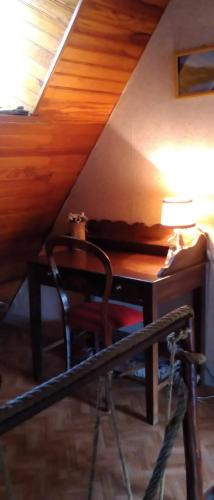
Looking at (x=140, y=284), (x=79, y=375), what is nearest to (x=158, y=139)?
(x=140, y=284)

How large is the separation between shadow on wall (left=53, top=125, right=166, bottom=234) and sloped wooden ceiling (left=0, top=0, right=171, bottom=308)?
0.07 metres

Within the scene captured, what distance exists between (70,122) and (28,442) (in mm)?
1719

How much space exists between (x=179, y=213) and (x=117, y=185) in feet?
2.42

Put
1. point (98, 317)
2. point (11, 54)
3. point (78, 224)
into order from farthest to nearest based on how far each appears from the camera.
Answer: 1. point (78, 224)
2. point (98, 317)
3. point (11, 54)

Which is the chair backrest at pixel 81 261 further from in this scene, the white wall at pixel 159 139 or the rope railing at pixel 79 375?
the rope railing at pixel 79 375

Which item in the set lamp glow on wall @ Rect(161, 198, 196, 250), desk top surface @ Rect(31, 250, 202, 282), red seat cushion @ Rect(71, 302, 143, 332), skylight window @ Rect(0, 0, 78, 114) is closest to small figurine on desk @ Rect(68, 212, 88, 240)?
desk top surface @ Rect(31, 250, 202, 282)

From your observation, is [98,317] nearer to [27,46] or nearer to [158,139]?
[158,139]

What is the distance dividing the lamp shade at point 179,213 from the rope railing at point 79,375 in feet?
4.97

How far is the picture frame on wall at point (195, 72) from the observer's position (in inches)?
99.2

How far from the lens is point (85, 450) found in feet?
7.30

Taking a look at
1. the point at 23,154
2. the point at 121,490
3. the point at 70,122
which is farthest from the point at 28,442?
the point at 70,122

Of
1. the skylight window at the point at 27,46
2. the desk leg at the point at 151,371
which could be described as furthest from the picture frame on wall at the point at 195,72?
the desk leg at the point at 151,371

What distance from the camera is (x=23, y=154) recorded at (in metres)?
2.62

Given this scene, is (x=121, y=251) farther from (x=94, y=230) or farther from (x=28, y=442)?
(x=28, y=442)
